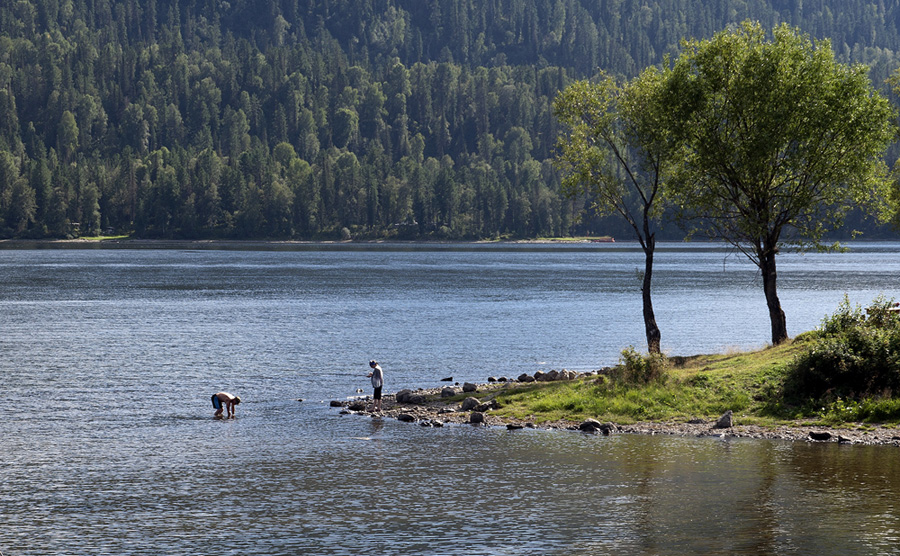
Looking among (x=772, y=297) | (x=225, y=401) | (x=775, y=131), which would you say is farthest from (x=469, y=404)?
(x=775, y=131)

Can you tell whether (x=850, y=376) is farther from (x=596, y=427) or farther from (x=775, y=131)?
(x=775, y=131)

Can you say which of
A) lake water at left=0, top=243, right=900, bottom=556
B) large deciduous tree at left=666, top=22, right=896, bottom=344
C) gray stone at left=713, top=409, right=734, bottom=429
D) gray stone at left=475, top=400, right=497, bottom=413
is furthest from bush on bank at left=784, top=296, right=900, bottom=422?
gray stone at left=475, top=400, right=497, bottom=413

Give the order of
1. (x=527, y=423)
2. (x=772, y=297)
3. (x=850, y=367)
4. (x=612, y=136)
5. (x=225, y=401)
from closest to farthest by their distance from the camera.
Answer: (x=850, y=367)
(x=527, y=423)
(x=225, y=401)
(x=772, y=297)
(x=612, y=136)

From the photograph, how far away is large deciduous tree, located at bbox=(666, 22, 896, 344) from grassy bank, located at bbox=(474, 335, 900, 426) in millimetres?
8304

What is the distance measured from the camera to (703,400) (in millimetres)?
44625

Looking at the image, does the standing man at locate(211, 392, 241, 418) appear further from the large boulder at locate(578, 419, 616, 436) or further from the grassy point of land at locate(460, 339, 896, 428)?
the large boulder at locate(578, 419, 616, 436)

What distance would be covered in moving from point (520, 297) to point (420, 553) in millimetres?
107778

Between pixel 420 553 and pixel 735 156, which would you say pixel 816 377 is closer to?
pixel 735 156

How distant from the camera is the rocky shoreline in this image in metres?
39.5

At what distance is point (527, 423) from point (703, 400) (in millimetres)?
8065

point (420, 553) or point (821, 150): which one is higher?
point (821, 150)

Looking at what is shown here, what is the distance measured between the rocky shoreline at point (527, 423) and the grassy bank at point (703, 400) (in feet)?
2.28

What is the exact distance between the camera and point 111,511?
30.7 meters

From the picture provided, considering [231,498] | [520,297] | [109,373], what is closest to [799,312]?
[520,297]
